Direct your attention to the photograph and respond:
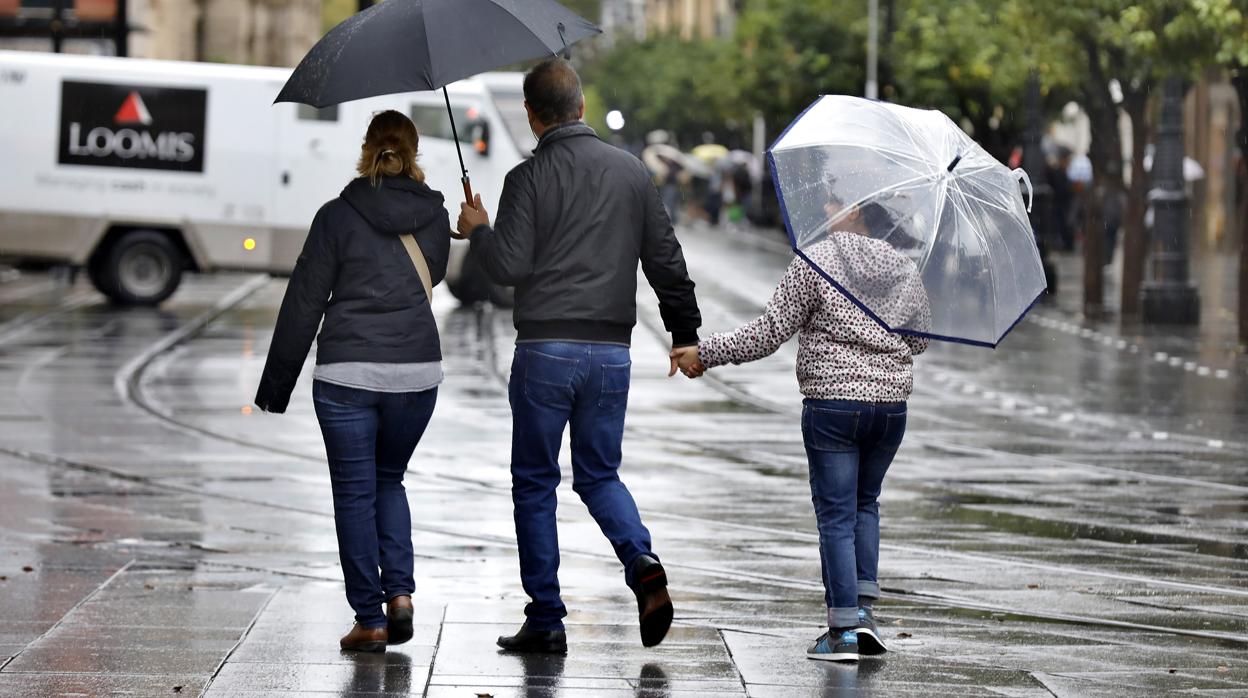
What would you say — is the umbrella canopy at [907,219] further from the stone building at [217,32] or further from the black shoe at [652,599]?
the stone building at [217,32]

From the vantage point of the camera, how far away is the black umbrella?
22.1ft

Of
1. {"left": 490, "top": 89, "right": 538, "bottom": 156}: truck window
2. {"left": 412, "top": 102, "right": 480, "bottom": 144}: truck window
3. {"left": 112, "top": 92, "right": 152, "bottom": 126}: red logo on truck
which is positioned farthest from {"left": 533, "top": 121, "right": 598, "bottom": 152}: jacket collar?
{"left": 490, "top": 89, "right": 538, "bottom": 156}: truck window

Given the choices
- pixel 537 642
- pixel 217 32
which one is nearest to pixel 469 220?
pixel 537 642

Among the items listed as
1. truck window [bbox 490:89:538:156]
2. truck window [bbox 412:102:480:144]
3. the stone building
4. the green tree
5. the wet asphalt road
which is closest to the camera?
the wet asphalt road

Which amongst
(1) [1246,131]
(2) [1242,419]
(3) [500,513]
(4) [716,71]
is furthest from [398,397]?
(4) [716,71]

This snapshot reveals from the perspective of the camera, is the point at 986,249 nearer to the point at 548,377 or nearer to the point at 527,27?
the point at 548,377

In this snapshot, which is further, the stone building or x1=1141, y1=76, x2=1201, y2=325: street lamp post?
the stone building

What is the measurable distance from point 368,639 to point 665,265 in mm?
1461

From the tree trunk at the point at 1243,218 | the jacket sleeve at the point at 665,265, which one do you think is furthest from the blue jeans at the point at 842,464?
the tree trunk at the point at 1243,218

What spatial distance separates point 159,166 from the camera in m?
27.2

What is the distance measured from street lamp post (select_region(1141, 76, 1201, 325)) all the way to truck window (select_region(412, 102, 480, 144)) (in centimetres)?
831

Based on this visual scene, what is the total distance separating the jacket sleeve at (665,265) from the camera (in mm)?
6934

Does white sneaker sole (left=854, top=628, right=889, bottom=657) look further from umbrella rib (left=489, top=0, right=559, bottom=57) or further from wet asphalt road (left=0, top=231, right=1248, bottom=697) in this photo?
umbrella rib (left=489, top=0, right=559, bottom=57)

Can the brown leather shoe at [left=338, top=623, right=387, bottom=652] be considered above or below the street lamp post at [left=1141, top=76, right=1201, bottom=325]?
below
